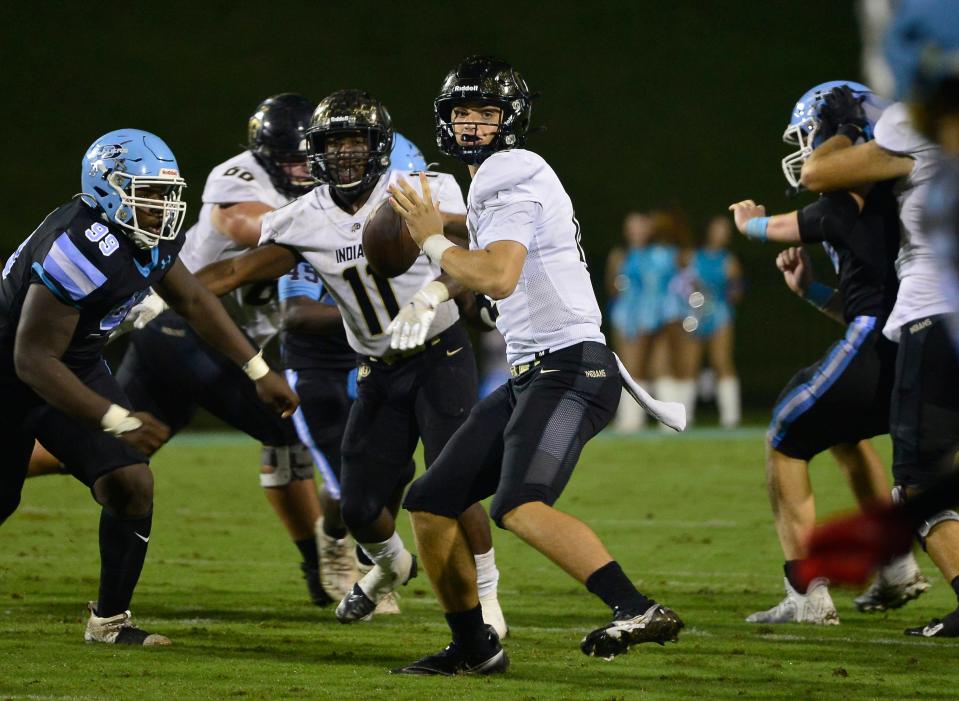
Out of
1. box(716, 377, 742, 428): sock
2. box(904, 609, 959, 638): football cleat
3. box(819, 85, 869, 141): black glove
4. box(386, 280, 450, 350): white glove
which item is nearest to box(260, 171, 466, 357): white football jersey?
box(386, 280, 450, 350): white glove

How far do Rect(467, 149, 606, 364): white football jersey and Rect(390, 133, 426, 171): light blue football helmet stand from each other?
1557 mm

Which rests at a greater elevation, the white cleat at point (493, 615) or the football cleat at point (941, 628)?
the white cleat at point (493, 615)

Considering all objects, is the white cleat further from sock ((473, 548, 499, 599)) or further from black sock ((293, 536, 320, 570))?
black sock ((293, 536, 320, 570))

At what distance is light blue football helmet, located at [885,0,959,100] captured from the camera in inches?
80.7

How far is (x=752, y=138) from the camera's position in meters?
19.3

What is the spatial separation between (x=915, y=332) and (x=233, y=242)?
9.62ft

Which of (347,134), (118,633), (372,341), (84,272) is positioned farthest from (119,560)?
(347,134)

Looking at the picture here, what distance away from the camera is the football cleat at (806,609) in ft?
17.3

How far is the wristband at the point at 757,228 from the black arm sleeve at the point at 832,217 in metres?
0.18

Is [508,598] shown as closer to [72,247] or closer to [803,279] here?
[803,279]

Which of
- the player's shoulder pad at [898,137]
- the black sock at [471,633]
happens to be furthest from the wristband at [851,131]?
the black sock at [471,633]

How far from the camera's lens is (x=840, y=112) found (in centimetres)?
523

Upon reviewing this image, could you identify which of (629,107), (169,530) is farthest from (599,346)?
(629,107)

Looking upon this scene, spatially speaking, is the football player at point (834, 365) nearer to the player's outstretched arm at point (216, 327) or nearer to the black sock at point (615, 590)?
the black sock at point (615, 590)
